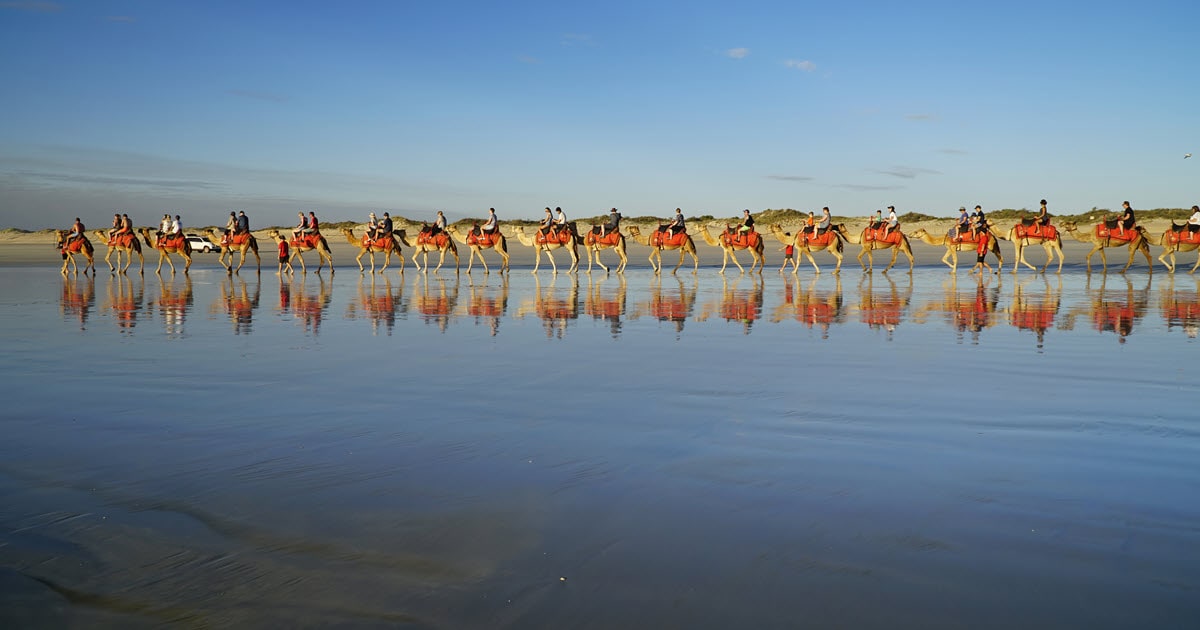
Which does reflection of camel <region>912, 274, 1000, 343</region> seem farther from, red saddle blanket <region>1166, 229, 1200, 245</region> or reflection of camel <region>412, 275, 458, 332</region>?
red saddle blanket <region>1166, 229, 1200, 245</region>

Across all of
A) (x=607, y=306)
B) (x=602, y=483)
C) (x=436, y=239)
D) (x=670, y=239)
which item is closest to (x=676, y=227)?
(x=670, y=239)

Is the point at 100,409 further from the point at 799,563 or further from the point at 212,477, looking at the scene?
the point at 799,563

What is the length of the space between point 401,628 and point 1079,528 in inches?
116

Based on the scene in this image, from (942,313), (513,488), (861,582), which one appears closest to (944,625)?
(861,582)

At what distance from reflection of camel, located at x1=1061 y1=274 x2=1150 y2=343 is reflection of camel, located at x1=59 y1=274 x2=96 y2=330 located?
538 inches

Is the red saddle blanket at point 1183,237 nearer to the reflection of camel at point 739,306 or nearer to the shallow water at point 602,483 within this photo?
the reflection of camel at point 739,306

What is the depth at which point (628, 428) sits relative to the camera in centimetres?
667

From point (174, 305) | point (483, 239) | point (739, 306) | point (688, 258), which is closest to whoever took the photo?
point (739, 306)

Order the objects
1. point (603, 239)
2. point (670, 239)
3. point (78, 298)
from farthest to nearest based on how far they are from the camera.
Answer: point (603, 239) < point (670, 239) < point (78, 298)

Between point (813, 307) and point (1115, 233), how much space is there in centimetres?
1820

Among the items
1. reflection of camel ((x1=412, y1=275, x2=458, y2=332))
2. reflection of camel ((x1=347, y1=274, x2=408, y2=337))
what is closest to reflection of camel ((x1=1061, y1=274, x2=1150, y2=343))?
reflection of camel ((x1=412, y1=275, x2=458, y2=332))

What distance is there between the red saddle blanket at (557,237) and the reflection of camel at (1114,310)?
52.3 feet

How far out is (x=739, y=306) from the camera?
17500 millimetres

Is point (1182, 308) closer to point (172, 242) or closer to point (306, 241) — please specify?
point (306, 241)
